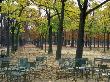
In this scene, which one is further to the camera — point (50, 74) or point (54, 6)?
point (54, 6)

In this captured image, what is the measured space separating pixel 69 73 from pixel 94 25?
4551 centimetres

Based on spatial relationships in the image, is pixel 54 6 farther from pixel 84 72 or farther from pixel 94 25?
pixel 94 25

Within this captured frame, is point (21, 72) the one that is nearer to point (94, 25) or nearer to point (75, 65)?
point (75, 65)

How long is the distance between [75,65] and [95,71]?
3.34 ft

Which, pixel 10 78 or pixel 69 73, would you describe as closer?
pixel 10 78

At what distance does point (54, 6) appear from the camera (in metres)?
36.0

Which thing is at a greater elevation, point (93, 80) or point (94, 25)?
point (94, 25)

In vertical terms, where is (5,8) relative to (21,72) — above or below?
above

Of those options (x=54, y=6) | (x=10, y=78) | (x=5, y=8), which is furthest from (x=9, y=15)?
(x=10, y=78)

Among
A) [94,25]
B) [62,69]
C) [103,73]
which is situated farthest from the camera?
[94,25]

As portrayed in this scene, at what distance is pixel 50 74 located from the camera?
1814 centimetres

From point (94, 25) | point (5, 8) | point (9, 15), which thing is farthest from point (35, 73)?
point (94, 25)

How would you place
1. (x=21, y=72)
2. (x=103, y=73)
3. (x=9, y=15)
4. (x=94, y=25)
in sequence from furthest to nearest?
(x=94, y=25)
(x=9, y=15)
(x=103, y=73)
(x=21, y=72)

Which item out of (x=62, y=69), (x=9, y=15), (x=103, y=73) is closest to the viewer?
(x=103, y=73)
